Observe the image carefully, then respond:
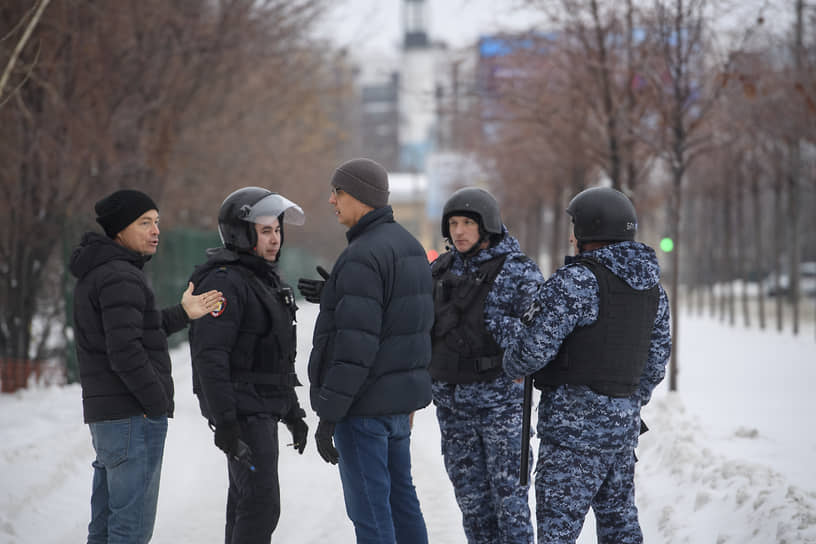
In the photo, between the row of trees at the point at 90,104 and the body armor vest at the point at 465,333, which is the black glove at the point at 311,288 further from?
the row of trees at the point at 90,104

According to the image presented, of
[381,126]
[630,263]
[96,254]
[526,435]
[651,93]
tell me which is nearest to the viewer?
[630,263]

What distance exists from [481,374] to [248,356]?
1.25 metres

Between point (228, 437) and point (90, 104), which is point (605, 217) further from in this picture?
point (90, 104)

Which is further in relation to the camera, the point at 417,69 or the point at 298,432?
the point at 417,69

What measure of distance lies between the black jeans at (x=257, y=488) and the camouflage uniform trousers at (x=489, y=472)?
0.99 metres

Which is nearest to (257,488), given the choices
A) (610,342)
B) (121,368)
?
(121,368)

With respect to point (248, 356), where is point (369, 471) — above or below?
below

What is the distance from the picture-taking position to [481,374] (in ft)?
16.0

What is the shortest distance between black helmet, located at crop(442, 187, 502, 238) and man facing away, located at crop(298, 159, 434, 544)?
642mm

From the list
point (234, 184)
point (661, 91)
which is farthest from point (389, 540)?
point (234, 184)

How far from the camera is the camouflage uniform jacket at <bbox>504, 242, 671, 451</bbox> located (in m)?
4.19

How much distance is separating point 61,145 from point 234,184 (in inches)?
515

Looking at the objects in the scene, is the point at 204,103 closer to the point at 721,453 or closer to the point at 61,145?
the point at 61,145

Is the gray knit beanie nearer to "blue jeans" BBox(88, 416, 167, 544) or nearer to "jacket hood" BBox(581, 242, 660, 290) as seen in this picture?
"jacket hood" BBox(581, 242, 660, 290)
